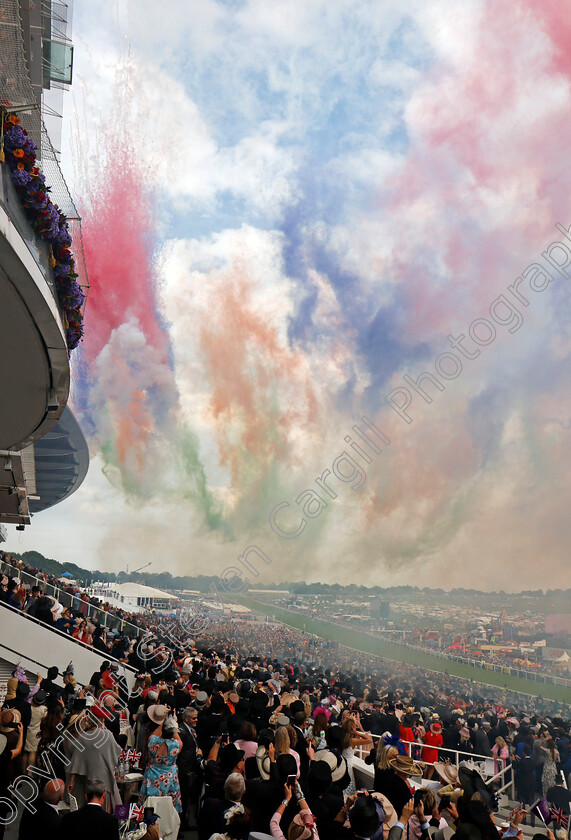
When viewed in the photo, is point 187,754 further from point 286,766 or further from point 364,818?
point 364,818

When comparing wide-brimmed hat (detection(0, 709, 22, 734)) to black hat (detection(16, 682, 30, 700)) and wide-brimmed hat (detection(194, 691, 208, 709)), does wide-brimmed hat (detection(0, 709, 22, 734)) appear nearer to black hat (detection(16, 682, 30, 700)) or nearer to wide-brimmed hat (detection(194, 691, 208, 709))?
black hat (detection(16, 682, 30, 700))

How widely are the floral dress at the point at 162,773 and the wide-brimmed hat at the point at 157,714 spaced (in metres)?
0.52

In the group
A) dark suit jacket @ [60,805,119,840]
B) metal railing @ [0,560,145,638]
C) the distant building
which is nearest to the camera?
dark suit jacket @ [60,805,119,840]

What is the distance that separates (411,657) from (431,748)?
4651 cm

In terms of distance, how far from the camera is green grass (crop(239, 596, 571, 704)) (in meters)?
45.8

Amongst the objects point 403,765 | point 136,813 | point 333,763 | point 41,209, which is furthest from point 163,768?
point 41,209

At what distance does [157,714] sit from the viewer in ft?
22.0

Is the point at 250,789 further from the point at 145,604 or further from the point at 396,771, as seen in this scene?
the point at 145,604

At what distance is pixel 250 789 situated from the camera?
4805mm

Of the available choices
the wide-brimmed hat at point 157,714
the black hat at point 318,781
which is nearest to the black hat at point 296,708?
the wide-brimmed hat at point 157,714

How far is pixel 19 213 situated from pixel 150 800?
614cm

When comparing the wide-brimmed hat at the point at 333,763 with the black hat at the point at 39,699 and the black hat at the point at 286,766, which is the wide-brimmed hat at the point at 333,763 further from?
the black hat at the point at 39,699

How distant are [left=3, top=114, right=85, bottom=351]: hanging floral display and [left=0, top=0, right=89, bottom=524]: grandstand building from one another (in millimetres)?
10

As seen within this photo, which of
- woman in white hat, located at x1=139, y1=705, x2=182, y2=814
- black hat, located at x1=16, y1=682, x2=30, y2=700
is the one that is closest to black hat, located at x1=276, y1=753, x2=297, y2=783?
woman in white hat, located at x1=139, y1=705, x2=182, y2=814
